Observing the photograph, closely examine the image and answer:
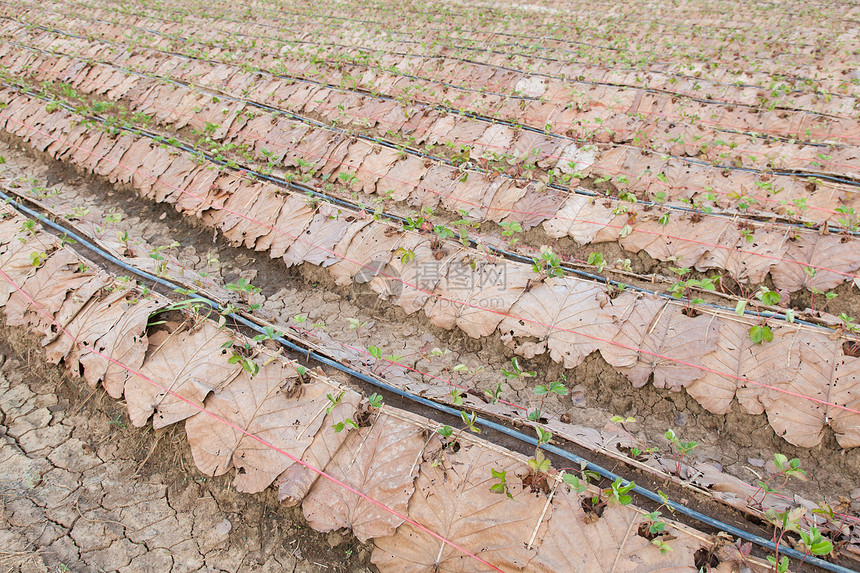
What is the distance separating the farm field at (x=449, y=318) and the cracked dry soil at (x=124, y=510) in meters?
0.02

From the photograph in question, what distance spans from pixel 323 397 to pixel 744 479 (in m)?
3.15

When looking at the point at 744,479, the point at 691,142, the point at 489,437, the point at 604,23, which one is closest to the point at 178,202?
the point at 489,437

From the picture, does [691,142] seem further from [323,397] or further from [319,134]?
[323,397]

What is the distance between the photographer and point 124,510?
325 cm

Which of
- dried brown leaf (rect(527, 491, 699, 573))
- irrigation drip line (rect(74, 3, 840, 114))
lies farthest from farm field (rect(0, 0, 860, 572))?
irrigation drip line (rect(74, 3, 840, 114))

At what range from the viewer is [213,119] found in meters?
8.12

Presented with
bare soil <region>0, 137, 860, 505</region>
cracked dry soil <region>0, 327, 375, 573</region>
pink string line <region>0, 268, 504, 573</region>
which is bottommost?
bare soil <region>0, 137, 860, 505</region>

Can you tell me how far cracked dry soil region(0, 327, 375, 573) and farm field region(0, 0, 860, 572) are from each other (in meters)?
0.02

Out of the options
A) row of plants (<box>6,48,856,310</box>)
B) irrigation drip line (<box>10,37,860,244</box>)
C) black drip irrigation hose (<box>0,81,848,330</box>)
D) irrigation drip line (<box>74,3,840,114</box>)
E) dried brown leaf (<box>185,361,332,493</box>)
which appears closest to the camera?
dried brown leaf (<box>185,361,332,493</box>)

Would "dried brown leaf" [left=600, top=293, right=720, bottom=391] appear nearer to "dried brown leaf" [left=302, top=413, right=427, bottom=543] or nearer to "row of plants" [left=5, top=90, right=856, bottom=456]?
"row of plants" [left=5, top=90, right=856, bottom=456]

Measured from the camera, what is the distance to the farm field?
287cm

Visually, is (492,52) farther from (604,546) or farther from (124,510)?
(124,510)

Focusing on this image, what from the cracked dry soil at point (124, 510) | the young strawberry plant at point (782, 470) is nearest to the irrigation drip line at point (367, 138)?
the young strawberry plant at point (782, 470)

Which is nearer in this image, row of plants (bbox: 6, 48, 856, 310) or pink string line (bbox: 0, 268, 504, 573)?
pink string line (bbox: 0, 268, 504, 573)
